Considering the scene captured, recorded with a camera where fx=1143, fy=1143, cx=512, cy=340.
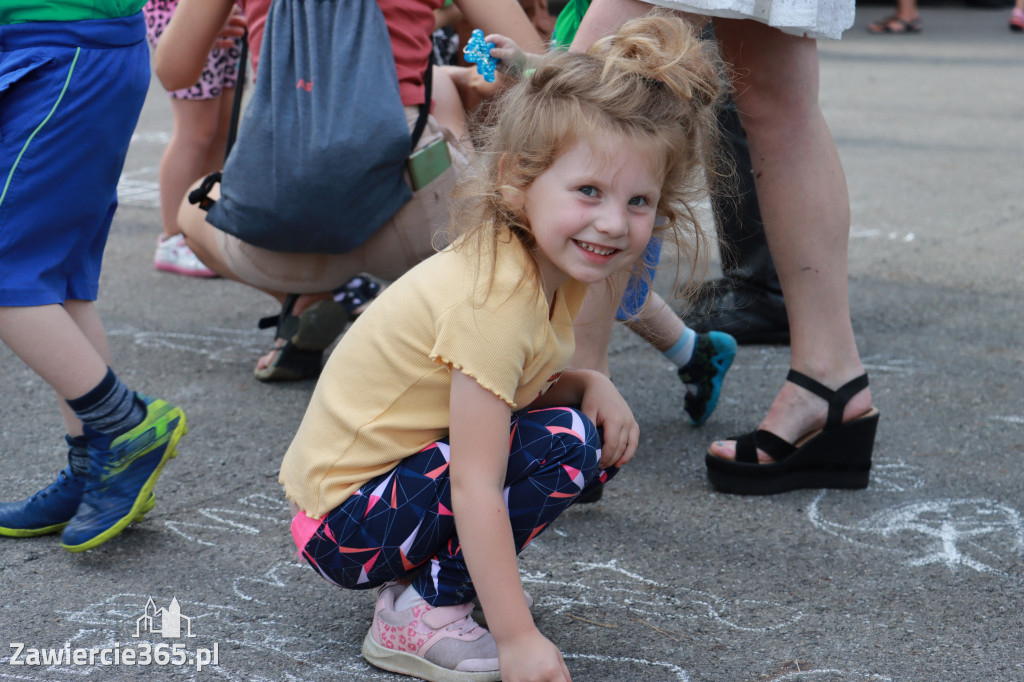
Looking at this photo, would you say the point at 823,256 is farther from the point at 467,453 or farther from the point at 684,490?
the point at 467,453

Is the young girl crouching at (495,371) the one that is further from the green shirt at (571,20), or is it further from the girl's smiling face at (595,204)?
the green shirt at (571,20)

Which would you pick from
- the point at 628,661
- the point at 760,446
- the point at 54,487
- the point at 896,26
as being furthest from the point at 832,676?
the point at 896,26

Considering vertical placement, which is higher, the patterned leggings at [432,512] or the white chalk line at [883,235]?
the patterned leggings at [432,512]

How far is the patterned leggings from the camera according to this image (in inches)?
64.9

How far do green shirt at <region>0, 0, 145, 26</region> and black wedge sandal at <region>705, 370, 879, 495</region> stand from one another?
1.45 meters

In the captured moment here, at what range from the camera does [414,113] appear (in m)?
2.59

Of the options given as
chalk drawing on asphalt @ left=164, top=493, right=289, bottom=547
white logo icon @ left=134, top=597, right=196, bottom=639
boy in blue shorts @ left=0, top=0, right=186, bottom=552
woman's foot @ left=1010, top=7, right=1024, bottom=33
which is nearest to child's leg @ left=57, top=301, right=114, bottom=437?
boy in blue shorts @ left=0, top=0, right=186, bottom=552

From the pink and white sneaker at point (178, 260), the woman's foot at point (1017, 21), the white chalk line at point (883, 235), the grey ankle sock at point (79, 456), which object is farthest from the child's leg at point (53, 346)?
the woman's foot at point (1017, 21)

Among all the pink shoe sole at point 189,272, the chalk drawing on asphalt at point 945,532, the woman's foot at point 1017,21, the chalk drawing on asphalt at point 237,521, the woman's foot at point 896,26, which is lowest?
the woman's foot at point 896,26

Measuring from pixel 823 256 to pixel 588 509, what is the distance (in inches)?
28.1

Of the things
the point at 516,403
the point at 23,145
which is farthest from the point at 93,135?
the point at 516,403

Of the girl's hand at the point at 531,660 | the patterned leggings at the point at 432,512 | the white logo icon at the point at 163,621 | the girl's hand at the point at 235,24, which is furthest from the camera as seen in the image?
the girl's hand at the point at 235,24

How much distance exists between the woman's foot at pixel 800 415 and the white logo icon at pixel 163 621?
1111 mm

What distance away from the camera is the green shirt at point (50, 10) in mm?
1911
